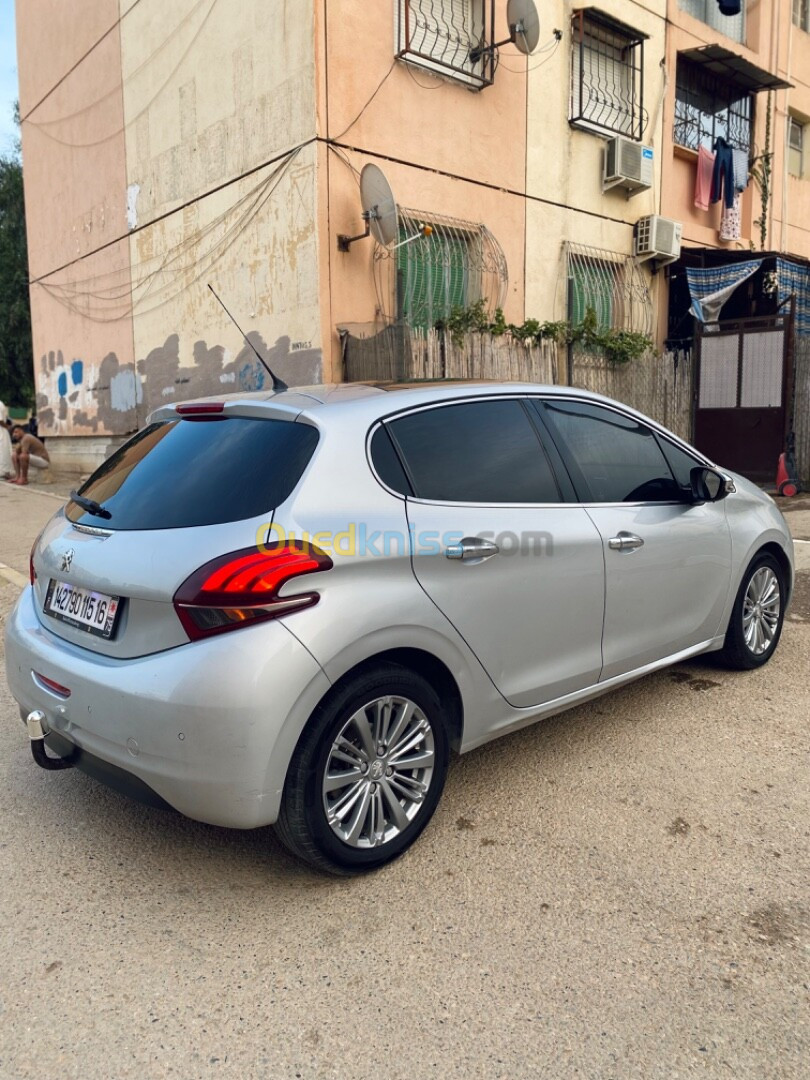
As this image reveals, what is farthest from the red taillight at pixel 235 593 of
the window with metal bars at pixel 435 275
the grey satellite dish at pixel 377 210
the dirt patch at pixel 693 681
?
the window with metal bars at pixel 435 275

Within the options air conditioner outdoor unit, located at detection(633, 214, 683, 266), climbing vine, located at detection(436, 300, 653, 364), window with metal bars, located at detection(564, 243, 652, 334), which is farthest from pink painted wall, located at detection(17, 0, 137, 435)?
air conditioner outdoor unit, located at detection(633, 214, 683, 266)

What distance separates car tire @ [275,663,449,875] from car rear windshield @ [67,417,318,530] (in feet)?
2.20

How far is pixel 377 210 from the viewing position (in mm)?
8930

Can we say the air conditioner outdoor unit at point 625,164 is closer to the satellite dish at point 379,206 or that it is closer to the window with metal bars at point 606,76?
the window with metal bars at point 606,76

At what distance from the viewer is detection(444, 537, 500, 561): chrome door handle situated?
111 inches

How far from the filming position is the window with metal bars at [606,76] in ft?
38.0

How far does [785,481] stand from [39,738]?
10.4m

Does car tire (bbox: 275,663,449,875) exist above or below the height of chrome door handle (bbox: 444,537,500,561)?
below

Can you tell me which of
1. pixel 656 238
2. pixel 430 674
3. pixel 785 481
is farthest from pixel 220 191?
pixel 430 674

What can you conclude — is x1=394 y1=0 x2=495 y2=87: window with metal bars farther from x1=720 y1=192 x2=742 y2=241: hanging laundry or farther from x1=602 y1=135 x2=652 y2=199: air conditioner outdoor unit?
x1=720 y1=192 x2=742 y2=241: hanging laundry

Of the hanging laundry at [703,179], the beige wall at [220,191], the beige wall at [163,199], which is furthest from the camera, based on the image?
the hanging laundry at [703,179]

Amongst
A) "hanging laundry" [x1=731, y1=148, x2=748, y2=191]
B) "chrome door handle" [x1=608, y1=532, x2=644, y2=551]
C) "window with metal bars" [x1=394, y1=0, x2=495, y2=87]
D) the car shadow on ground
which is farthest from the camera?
"hanging laundry" [x1=731, y1=148, x2=748, y2=191]

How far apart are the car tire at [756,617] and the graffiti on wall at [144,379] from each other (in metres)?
5.82

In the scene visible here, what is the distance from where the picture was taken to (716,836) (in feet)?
9.47
